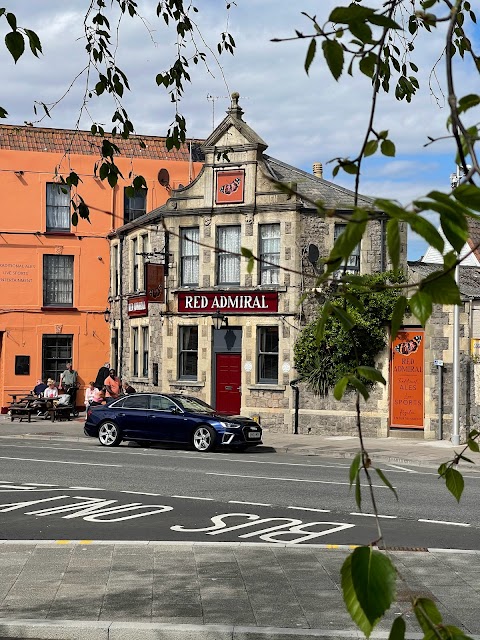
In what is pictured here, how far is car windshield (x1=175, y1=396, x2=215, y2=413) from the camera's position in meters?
25.5

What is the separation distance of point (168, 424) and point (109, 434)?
6.57ft

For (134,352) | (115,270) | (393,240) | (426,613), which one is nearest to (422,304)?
(393,240)

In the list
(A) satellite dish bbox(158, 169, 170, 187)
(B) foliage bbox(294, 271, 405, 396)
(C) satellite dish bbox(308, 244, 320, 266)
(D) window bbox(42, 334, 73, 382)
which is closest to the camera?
(B) foliage bbox(294, 271, 405, 396)

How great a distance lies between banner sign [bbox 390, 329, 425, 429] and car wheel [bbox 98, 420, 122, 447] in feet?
25.3

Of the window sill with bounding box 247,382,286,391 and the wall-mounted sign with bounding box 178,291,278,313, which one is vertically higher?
the wall-mounted sign with bounding box 178,291,278,313

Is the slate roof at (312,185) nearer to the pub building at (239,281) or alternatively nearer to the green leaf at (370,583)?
the pub building at (239,281)

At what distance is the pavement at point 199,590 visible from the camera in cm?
780

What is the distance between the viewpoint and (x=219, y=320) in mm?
31312

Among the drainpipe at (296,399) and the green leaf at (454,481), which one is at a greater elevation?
the green leaf at (454,481)

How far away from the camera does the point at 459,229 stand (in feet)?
8.16

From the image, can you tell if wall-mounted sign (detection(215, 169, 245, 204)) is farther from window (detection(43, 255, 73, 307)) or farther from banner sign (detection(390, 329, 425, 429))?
window (detection(43, 255, 73, 307))

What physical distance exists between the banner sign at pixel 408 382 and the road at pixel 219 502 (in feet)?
19.6

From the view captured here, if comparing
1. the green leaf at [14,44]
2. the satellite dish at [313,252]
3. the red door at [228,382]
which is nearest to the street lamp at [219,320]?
the red door at [228,382]

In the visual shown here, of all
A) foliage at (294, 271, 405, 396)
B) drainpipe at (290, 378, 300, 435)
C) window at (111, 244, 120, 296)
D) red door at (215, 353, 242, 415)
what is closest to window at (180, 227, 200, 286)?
red door at (215, 353, 242, 415)
